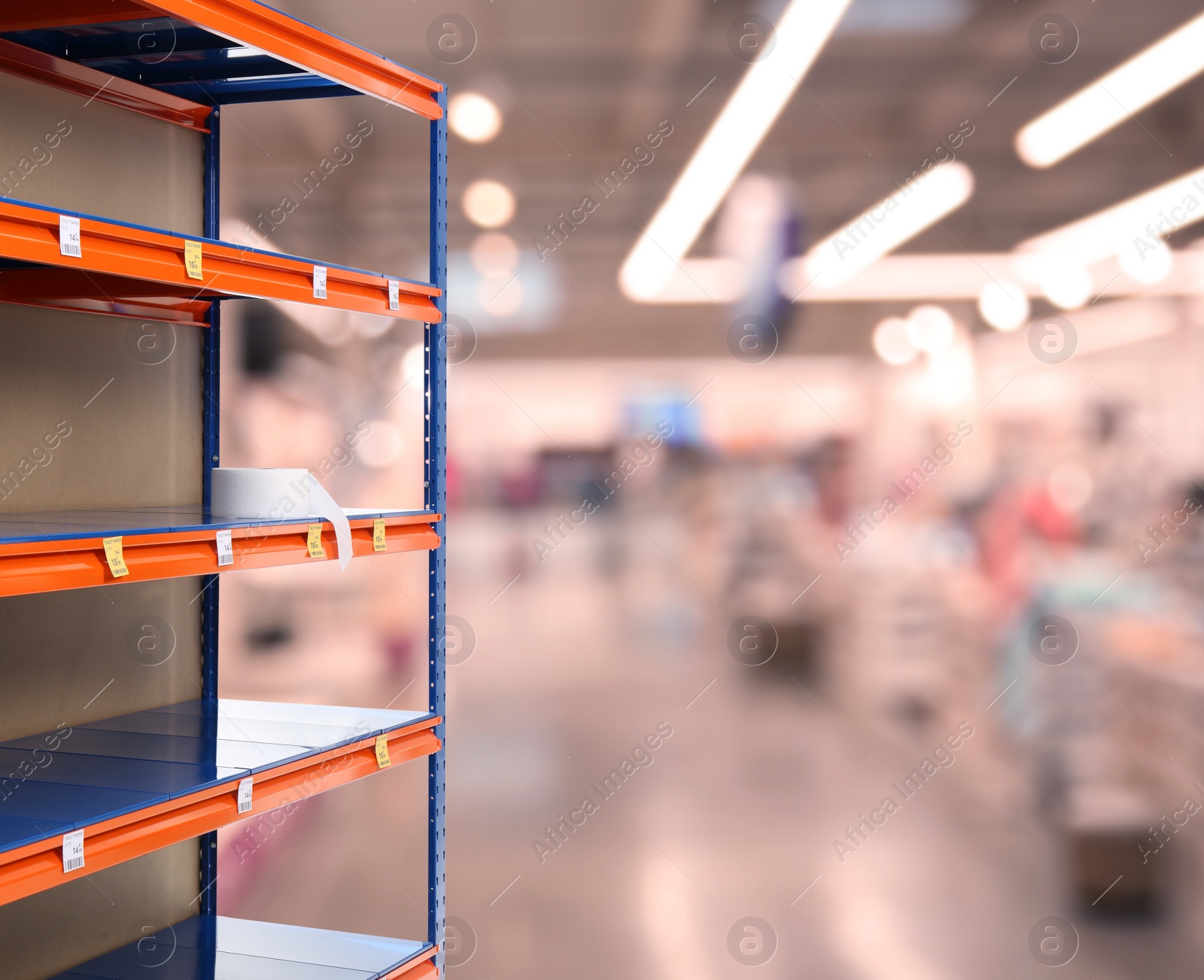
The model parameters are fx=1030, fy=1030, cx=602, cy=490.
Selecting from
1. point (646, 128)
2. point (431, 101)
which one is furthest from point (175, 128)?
point (646, 128)

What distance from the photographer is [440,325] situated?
2.79m

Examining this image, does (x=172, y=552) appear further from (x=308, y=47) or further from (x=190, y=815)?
(x=308, y=47)

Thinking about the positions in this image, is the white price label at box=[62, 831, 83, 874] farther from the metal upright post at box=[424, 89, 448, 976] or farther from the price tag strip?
the metal upright post at box=[424, 89, 448, 976]

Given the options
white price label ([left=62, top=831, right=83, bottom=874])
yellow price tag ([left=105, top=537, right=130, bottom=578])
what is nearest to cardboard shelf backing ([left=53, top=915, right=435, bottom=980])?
white price label ([left=62, top=831, right=83, bottom=874])

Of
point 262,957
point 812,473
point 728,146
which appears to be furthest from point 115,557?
point 728,146

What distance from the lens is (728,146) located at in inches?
143

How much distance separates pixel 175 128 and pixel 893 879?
133 inches

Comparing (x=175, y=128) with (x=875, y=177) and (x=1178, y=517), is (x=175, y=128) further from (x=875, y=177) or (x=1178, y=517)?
(x=1178, y=517)

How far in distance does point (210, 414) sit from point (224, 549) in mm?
996

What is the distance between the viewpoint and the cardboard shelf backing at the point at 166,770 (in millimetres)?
1880

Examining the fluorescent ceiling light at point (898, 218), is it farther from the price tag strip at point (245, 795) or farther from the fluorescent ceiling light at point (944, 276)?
the price tag strip at point (245, 795)

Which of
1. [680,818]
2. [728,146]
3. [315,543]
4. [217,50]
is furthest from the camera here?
[680,818]

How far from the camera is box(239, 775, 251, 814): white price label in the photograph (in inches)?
87.0

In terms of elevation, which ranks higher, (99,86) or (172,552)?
(99,86)
